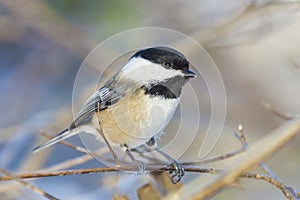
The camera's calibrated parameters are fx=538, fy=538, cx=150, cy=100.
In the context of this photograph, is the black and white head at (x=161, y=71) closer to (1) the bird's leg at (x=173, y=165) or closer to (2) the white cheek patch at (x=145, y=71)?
(2) the white cheek patch at (x=145, y=71)

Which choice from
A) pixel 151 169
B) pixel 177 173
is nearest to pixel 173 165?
pixel 177 173

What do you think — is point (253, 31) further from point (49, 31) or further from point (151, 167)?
point (151, 167)

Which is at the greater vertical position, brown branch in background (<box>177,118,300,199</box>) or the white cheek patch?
the white cheek patch

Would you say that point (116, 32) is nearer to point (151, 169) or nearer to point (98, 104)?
point (98, 104)

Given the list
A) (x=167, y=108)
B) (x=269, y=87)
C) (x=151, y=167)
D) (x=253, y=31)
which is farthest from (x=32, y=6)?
(x=151, y=167)

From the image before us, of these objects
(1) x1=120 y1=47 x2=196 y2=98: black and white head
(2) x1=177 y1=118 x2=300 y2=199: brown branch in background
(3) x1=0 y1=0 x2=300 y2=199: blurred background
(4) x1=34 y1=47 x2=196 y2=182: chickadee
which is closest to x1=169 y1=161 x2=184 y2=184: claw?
(4) x1=34 y1=47 x2=196 y2=182: chickadee

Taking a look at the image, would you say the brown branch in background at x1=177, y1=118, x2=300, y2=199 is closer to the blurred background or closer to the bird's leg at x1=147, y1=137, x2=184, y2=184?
the bird's leg at x1=147, y1=137, x2=184, y2=184
